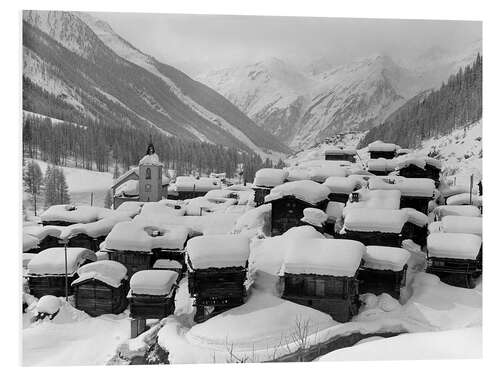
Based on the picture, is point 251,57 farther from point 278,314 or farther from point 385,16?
point 278,314

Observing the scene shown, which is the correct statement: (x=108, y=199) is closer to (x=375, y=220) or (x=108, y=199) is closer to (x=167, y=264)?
(x=167, y=264)

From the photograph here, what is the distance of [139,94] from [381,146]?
301 inches

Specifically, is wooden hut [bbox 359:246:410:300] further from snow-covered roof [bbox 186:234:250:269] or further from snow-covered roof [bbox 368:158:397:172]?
snow-covered roof [bbox 368:158:397:172]

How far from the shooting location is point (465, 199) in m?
13.2

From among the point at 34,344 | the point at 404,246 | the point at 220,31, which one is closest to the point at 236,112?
the point at 220,31

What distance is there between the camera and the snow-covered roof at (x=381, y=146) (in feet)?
50.1

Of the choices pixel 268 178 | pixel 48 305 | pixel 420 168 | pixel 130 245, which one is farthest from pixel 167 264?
pixel 420 168

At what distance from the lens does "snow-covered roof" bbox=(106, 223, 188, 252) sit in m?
13.5

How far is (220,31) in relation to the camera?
1010cm

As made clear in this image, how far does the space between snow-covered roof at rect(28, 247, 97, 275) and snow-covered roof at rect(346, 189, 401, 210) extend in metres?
7.40

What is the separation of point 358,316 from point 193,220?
6.29 m

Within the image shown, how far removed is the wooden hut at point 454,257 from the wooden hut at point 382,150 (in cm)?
383

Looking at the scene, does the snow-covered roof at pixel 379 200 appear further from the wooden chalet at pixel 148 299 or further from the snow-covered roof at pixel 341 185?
the wooden chalet at pixel 148 299

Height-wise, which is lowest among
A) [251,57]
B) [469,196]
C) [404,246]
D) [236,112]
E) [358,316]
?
[358,316]
